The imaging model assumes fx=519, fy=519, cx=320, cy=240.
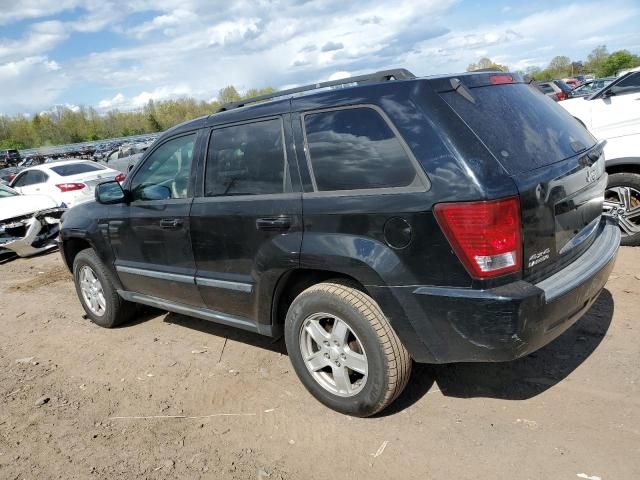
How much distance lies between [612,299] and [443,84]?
8.96 feet

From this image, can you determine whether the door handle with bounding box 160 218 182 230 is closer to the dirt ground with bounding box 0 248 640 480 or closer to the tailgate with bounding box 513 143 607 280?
the dirt ground with bounding box 0 248 640 480

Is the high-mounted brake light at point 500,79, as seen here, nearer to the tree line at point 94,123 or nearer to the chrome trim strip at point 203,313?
the chrome trim strip at point 203,313

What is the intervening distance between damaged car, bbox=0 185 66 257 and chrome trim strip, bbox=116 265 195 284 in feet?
19.0

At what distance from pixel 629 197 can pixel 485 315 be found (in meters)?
3.77

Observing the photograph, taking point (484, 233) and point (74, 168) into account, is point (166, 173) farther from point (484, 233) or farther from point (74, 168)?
point (74, 168)

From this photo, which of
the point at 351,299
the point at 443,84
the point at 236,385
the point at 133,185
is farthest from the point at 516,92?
the point at 133,185

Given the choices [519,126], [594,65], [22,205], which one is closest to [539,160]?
[519,126]

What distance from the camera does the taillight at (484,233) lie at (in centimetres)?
241

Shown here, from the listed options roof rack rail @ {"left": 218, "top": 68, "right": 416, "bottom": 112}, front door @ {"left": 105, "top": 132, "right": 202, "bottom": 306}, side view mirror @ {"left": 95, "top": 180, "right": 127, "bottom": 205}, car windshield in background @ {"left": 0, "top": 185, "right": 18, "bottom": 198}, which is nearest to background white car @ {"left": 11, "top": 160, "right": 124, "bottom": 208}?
car windshield in background @ {"left": 0, "top": 185, "right": 18, "bottom": 198}

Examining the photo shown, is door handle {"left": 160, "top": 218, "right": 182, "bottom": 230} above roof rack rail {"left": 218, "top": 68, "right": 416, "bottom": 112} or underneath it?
underneath

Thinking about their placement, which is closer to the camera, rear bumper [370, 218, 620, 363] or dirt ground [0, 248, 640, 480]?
rear bumper [370, 218, 620, 363]

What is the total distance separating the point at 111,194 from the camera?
4316mm

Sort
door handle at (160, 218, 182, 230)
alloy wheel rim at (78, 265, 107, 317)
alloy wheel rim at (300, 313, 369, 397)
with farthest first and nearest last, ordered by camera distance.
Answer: alloy wheel rim at (78, 265, 107, 317) → door handle at (160, 218, 182, 230) → alloy wheel rim at (300, 313, 369, 397)

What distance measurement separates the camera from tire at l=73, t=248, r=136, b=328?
4836 millimetres
